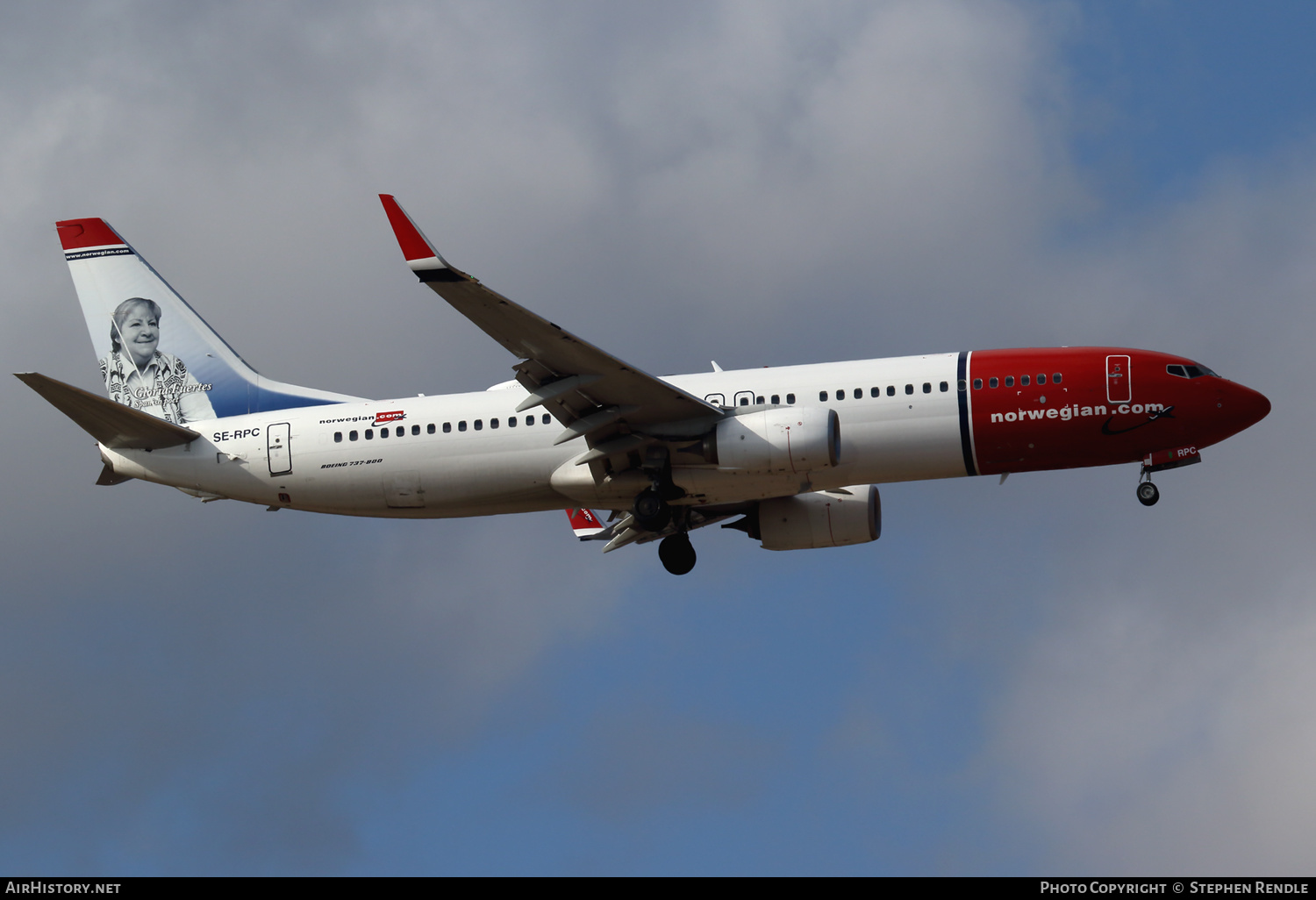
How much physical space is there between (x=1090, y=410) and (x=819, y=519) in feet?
27.6

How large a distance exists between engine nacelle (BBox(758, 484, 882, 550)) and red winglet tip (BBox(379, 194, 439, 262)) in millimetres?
14518

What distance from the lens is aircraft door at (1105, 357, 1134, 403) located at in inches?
1555

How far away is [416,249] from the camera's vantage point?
1328 inches

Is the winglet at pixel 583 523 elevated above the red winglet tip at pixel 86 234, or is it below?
below

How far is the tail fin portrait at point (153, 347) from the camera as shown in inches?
1736

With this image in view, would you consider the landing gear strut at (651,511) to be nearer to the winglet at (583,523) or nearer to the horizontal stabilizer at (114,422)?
the winglet at (583,523)

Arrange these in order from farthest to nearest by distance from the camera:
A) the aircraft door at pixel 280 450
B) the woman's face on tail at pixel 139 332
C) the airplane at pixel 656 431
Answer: the woman's face on tail at pixel 139 332, the aircraft door at pixel 280 450, the airplane at pixel 656 431

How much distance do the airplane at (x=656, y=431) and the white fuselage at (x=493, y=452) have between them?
5 centimetres

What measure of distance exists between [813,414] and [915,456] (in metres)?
2.96

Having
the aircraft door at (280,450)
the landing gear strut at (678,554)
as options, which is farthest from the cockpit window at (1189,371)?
the aircraft door at (280,450)

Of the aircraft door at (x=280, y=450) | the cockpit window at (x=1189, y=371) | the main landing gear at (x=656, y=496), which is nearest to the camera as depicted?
the cockpit window at (x=1189, y=371)

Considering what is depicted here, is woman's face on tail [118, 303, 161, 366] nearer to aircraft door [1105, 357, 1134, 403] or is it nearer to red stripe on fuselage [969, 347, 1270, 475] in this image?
red stripe on fuselage [969, 347, 1270, 475]

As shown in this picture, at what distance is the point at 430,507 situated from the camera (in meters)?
41.5

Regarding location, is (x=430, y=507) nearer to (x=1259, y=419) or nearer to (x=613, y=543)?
(x=613, y=543)
